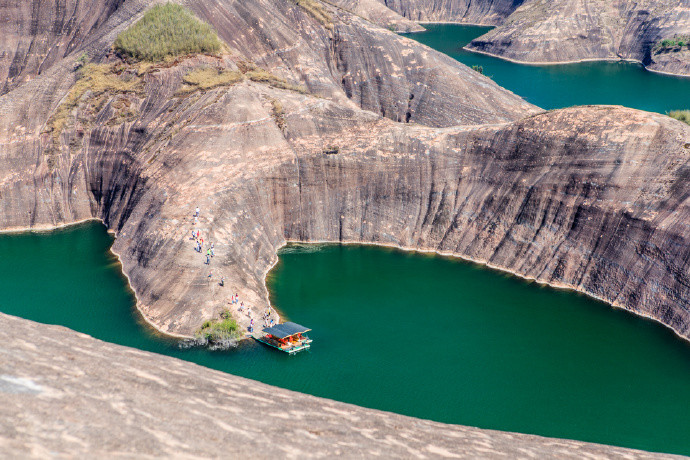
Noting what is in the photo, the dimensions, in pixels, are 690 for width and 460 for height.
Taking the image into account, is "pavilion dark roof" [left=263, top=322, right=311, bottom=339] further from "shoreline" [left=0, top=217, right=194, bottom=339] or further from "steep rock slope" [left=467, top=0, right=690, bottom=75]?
"steep rock slope" [left=467, top=0, right=690, bottom=75]

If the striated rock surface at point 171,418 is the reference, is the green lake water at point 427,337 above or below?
below

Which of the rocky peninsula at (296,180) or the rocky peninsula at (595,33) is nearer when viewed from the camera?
the rocky peninsula at (296,180)

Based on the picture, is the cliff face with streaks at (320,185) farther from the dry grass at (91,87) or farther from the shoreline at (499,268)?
the dry grass at (91,87)

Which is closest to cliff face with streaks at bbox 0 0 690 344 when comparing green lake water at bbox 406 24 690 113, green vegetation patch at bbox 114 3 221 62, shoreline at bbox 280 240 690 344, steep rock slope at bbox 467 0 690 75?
shoreline at bbox 280 240 690 344

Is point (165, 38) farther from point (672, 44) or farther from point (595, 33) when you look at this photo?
point (672, 44)

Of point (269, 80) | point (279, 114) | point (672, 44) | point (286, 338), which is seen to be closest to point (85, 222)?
point (279, 114)

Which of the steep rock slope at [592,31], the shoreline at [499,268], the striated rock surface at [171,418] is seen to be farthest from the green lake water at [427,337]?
the steep rock slope at [592,31]

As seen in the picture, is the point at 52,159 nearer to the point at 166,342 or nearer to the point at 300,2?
the point at 166,342

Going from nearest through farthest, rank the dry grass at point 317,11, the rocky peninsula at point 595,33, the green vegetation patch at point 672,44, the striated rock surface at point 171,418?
the striated rock surface at point 171,418 → the dry grass at point 317,11 → the green vegetation patch at point 672,44 → the rocky peninsula at point 595,33
